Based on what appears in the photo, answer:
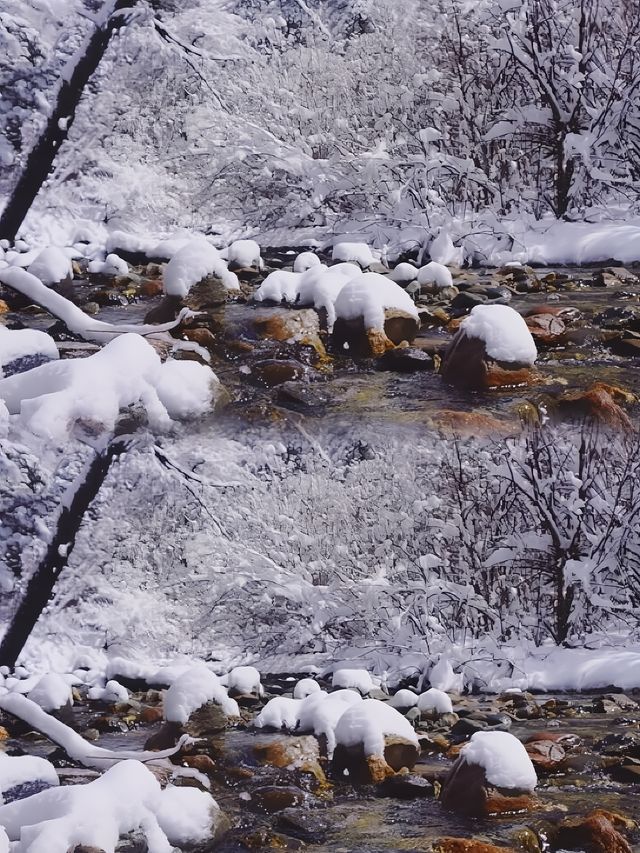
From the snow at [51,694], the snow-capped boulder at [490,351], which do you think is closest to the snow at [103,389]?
the snow at [51,694]

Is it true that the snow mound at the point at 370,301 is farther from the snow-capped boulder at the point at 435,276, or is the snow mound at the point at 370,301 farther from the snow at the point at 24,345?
the snow at the point at 24,345

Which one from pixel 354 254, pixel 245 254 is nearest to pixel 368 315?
pixel 245 254

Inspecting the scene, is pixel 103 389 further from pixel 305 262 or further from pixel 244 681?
pixel 305 262

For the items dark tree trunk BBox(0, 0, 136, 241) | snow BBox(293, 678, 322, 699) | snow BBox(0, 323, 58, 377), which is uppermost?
dark tree trunk BBox(0, 0, 136, 241)

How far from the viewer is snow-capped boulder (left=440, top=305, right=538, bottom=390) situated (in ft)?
17.1

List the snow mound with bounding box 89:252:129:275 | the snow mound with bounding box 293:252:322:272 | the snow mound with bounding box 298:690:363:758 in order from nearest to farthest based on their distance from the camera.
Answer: the snow mound with bounding box 298:690:363:758 → the snow mound with bounding box 293:252:322:272 → the snow mound with bounding box 89:252:129:275

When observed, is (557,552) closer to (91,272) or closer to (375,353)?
(375,353)

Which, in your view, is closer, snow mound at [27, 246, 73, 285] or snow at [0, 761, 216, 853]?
snow at [0, 761, 216, 853]

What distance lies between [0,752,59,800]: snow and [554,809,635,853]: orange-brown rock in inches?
50.6

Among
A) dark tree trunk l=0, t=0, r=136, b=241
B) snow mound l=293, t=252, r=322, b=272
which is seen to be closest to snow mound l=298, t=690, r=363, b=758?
snow mound l=293, t=252, r=322, b=272

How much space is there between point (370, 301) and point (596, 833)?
266cm

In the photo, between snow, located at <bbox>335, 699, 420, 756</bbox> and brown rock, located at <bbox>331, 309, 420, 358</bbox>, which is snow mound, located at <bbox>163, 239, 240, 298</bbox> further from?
snow, located at <bbox>335, 699, 420, 756</bbox>

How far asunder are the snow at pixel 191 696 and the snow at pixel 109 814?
686 mm

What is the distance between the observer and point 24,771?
3666 mm
